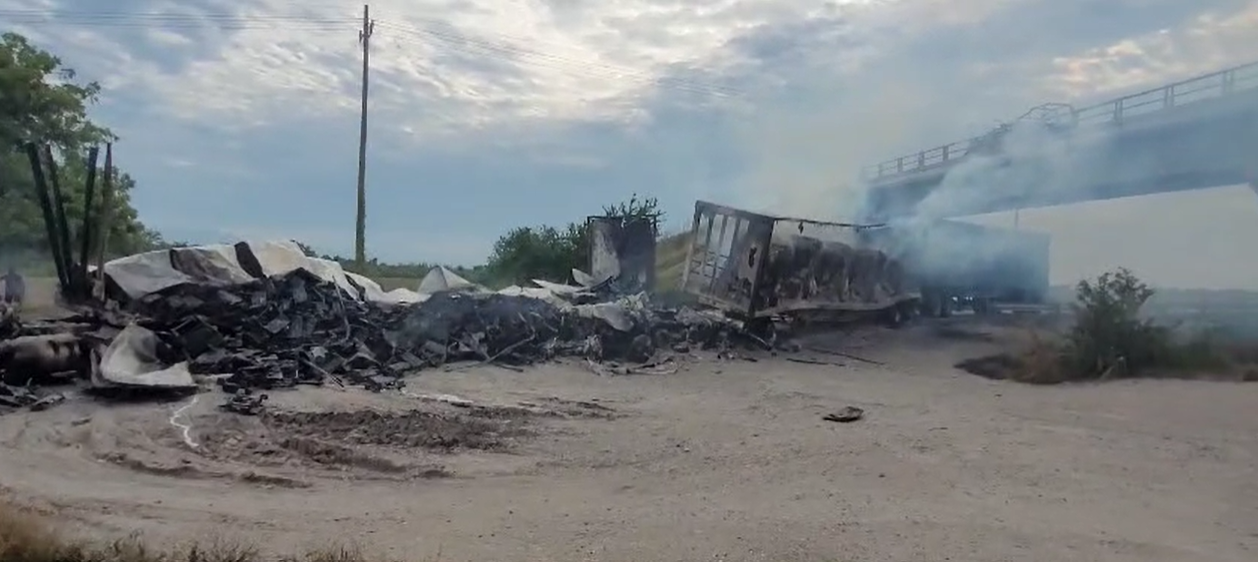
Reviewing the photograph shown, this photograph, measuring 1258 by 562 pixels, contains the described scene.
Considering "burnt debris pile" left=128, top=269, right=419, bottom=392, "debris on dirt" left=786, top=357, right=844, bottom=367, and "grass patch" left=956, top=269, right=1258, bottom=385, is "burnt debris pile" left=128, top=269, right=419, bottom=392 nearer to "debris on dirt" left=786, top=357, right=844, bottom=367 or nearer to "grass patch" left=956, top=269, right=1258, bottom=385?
"debris on dirt" left=786, top=357, right=844, bottom=367

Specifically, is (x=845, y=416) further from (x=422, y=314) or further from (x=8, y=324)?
(x=8, y=324)

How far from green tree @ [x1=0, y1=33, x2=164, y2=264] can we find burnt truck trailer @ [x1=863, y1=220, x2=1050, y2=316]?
17083 mm

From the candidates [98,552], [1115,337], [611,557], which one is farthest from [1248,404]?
[98,552]

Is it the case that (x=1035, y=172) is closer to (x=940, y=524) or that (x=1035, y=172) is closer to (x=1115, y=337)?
(x=1115, y=337)

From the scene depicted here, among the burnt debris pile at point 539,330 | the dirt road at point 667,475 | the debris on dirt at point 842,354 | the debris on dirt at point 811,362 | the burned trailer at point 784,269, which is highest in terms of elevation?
the burned trailer at point 784,269

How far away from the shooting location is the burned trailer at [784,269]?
17.4 metres

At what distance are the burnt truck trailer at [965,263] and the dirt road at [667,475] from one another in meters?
8.34

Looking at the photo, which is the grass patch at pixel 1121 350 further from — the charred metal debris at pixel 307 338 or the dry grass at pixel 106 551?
the dry grass at pixel 106 551

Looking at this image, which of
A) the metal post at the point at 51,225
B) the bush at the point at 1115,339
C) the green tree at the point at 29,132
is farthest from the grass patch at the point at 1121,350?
the green tree at the point at 29,132

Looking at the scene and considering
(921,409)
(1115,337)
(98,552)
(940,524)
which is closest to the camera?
(98,552)

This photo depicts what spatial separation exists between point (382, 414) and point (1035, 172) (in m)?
15.6

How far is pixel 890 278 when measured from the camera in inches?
786

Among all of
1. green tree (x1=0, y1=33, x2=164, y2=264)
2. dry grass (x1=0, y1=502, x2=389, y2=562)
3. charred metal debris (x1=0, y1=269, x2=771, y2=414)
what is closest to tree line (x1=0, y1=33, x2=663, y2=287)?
green tree (x1=0, y1=33, x2=164, y2=264)

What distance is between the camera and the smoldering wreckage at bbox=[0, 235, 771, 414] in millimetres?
10758
